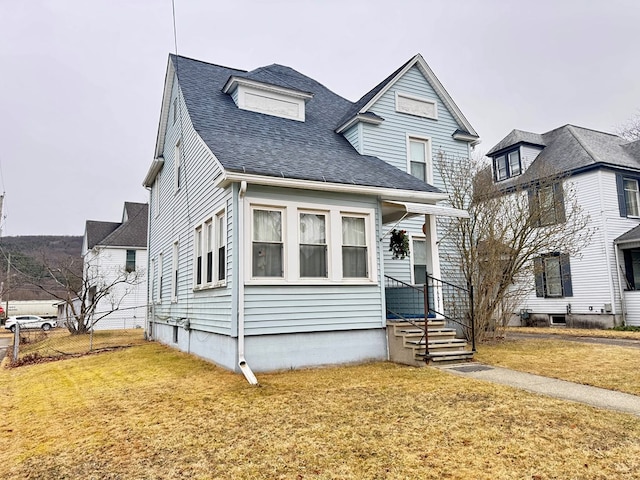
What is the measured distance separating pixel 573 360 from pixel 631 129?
29.8 meters

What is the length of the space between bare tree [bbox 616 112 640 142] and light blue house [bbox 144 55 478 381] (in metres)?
24.5

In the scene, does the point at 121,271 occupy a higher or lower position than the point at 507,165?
lower

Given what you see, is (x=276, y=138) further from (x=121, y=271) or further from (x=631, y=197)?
(x=121, y=271)

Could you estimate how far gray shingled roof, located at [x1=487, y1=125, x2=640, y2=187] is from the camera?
17.6m

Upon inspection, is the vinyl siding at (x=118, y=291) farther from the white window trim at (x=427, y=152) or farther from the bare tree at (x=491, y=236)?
the bare tree at (x=491, y=236)

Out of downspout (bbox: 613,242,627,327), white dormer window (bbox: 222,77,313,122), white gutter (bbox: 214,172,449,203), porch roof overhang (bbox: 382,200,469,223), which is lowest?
downspout (bbox: 613,242,627,327)

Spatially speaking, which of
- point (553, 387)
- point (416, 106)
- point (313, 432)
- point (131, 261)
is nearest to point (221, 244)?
point (313, 432)

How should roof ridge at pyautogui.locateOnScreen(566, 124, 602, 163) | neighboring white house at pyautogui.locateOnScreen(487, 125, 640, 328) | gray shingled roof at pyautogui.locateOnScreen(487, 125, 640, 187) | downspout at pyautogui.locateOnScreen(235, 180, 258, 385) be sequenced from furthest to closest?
gray shingled roof at pyautogui.locateOnScreen(487, 125, 640, 187) < roof ridge at pyautogui.locateOnScreen(566, 124, 602, 163) < neighboring white house at pyautogui.locateOnScreen(487, 125, 640, 328) < downspout at pyautogui.locateOnScreen(235, 180, 258, 385)

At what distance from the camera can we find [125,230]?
98.4 feet

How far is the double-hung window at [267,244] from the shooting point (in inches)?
324

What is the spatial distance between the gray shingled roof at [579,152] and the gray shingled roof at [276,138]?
8.77 m

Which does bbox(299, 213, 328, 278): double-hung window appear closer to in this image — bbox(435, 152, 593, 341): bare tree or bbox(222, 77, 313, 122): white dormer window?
bbox(222, 77, 313, 122): white dormer window

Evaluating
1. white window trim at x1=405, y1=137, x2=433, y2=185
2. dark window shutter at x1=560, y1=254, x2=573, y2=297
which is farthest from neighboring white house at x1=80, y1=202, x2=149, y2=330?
dark window shutter at x1=560, y1=254, x2=573, y2=297

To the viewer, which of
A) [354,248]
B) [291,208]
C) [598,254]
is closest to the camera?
[291,208]
